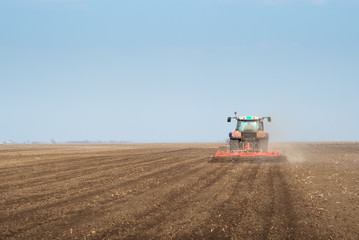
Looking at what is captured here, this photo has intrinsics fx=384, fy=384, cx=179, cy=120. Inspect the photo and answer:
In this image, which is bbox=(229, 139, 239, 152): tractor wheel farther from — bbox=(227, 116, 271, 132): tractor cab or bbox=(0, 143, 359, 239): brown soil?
bbox=(0, 143, 359, 239): brown soil

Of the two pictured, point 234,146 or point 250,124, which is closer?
point 234,146

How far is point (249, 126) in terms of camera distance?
912 inches

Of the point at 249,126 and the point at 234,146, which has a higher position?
the point at 249,126

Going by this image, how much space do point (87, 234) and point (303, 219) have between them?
3967mm

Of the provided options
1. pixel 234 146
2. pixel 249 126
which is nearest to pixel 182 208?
pixel 234 146

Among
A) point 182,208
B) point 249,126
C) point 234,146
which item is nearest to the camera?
point 182,208

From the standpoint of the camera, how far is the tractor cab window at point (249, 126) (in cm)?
2305

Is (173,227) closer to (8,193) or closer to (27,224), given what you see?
(27,224)

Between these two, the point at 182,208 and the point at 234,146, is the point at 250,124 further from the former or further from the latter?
the point at 182,208

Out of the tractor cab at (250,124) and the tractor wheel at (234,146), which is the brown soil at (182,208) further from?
the tractor cab at (250,124)

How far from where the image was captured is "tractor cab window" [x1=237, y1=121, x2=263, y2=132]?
75.6 ft

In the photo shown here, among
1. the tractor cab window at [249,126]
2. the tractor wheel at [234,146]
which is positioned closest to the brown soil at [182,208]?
the tractor wheel at [234,146]

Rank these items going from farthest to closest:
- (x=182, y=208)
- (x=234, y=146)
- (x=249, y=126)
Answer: (x=249, y=126)
(x=234, y=146)
(x=182, y=208)

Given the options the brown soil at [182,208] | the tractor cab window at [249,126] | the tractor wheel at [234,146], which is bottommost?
the brown soil at [182,208]
